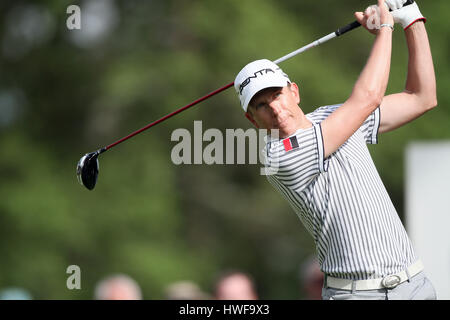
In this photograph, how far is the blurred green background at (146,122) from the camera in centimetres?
1459

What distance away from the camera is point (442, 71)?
14.6 meters

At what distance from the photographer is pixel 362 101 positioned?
12.6 ft

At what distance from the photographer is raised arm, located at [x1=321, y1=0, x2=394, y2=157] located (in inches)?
151

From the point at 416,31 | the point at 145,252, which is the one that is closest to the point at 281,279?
the point at 145,252

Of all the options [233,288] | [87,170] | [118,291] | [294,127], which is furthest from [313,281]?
[294,127]

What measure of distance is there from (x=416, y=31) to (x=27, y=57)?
41.7ft

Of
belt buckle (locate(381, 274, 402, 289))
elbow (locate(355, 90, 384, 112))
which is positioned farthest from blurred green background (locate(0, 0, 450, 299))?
belt buckle (locate(381, 274, 402, 289))

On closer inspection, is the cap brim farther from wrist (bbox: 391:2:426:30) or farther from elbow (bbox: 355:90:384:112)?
wrist (bbox: 391:2:426:30)

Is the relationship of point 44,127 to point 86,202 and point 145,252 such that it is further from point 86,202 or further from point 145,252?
point 145,252

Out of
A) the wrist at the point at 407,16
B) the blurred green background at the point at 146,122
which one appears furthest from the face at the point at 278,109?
the blurred green background at the point at 146,122

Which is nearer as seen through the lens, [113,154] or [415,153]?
[415,153]

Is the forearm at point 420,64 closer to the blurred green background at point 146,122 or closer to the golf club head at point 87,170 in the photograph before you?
the golf club head at point 87,170

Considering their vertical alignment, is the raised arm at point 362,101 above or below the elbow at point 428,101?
below

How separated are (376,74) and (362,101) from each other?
0.14 m
